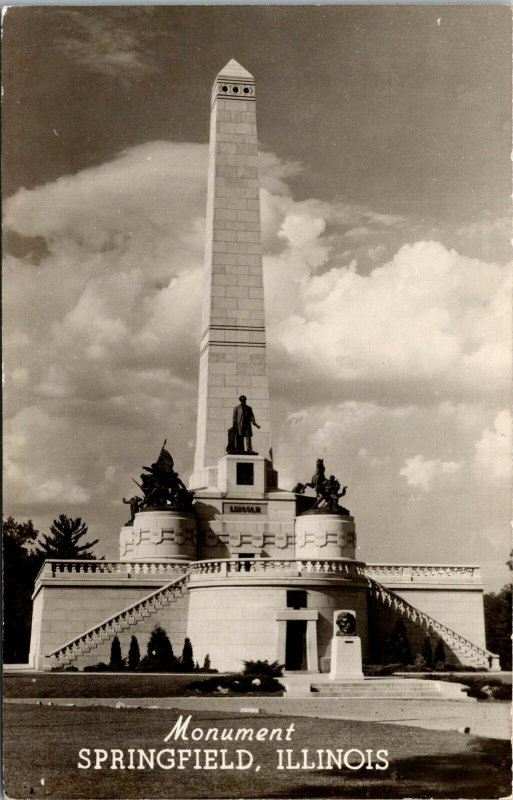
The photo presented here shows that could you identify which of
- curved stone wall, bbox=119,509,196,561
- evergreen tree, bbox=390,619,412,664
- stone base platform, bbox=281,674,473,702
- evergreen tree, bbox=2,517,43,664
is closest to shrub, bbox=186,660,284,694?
stone base platform, bbox=281,674,473,702

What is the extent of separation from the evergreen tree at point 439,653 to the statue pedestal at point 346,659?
7881 mm

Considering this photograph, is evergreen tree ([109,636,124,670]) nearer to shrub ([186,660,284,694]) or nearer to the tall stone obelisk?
shrub ([186,660,284,694])

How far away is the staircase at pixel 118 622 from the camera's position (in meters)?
36.3

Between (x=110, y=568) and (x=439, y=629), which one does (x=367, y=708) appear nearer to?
(x=439, y=629)

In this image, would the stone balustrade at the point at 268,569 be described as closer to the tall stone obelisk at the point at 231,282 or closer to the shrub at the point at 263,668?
the shrub at the point at 263,668

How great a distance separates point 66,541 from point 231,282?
54.9 feet

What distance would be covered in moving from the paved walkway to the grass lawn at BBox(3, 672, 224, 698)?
71 cm

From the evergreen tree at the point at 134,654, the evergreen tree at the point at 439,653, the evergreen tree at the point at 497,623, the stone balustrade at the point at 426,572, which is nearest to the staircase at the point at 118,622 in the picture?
the evergreen tree at the point at 134,654

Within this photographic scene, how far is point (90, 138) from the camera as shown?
30531mm

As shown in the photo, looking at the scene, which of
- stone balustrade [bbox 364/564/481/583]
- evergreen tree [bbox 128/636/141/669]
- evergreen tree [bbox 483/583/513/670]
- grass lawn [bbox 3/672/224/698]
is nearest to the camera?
grass lawn [bbox 3/672/224/698]

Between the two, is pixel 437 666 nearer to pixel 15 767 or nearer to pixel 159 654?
pixel 159 654

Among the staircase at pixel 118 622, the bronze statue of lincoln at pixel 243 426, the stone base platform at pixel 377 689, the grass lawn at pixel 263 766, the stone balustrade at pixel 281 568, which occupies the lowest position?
the grass lawn at pixel 263 766

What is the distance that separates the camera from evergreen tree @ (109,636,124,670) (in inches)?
1416

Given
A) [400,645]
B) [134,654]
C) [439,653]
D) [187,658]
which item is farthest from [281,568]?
[439,653]
